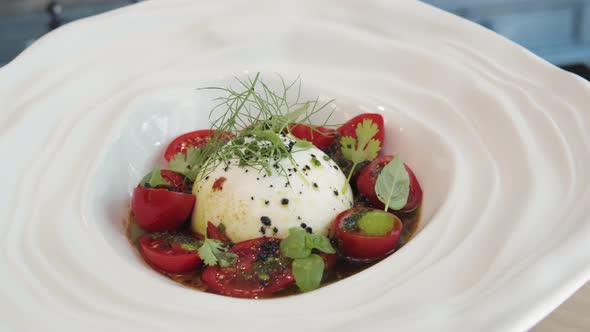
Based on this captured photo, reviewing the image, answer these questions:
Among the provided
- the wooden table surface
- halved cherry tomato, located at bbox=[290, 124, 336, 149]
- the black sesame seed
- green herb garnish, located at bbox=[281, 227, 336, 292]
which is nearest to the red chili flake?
the black sesame seed

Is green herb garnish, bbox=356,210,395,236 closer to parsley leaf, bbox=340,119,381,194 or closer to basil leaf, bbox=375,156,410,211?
basil leaf, bbox=375,156,410,211

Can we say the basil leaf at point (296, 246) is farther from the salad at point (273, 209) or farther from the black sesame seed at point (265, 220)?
the black sesame seed at point (265, 220)

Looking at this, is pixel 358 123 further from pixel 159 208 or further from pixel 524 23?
pixel 524 23

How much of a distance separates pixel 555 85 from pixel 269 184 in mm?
811

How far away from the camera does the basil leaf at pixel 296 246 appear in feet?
5.33

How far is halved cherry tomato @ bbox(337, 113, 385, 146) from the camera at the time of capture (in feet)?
6.88

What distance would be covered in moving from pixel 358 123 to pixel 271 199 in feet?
1.52

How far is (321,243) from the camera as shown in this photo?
1654 millimetres

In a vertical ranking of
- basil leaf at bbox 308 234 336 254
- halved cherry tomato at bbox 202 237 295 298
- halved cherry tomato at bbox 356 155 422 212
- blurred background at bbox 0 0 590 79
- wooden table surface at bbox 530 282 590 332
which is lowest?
halved cherry tomato at bbox 202 237 295 298

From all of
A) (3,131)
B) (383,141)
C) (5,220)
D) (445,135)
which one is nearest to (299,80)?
(383,141)

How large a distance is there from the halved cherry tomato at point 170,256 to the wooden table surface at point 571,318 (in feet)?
2.63

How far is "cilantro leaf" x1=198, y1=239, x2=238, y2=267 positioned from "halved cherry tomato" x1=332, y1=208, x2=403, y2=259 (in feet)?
0.90

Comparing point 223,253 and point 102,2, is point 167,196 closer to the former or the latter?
point 223,253

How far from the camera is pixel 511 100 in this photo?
1.88 metres
